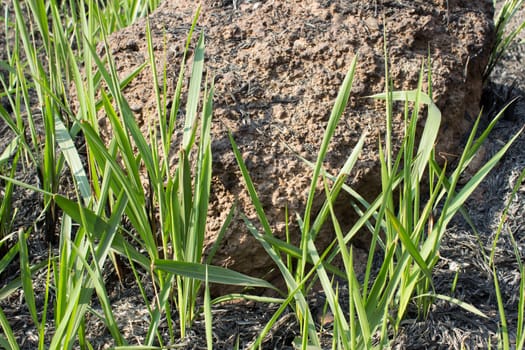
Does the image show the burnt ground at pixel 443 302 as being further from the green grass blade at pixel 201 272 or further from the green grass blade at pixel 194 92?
the green grass blade at pixel 194 92

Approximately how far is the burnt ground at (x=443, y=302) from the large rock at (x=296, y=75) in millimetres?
131

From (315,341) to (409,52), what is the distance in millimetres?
771

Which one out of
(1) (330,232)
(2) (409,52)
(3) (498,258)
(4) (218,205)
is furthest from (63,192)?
(3) (498,258)

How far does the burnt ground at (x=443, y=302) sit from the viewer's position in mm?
1250

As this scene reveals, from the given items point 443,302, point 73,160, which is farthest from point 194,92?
point 443,302

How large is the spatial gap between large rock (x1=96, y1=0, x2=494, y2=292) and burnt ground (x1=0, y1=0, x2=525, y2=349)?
0.13 metres

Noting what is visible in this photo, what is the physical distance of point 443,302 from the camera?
4.33ft

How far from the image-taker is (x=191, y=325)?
1261mm

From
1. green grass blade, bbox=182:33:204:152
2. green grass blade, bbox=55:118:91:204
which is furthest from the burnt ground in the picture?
green grass blade, bbox=182:33:204:152

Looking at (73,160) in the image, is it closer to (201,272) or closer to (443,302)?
(201,272)

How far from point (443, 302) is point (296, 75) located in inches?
23.8

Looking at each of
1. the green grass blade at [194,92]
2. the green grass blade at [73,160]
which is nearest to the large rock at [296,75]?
the green grass blade at [194,92]

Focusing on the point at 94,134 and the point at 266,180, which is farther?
the point at 266,180

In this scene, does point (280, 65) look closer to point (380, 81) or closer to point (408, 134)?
point (380, 81)
